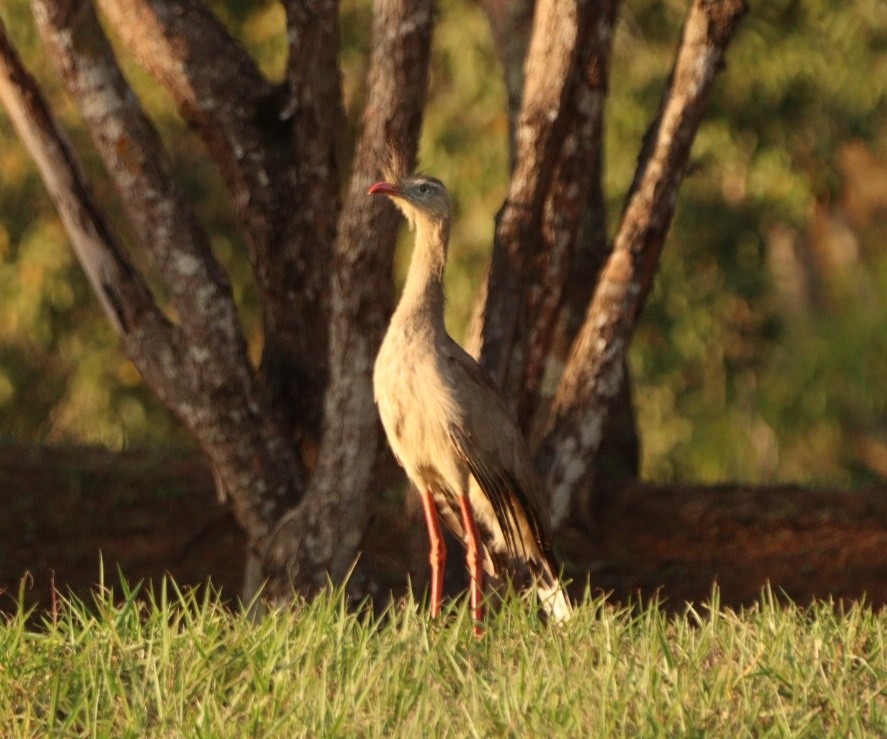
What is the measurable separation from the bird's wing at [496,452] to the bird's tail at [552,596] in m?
0.12

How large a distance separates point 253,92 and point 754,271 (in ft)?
27.8

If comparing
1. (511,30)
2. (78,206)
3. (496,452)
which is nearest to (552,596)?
(496,452)

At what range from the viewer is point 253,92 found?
24.7ft

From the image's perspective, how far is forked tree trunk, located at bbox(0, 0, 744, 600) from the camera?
701 cm

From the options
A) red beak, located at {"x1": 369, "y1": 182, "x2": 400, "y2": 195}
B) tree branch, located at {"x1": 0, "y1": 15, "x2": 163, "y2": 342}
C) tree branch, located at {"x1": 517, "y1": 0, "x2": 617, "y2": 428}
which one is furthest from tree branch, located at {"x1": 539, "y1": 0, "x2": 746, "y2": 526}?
tree branch, located at {"x1": 0, "y1": 15, "x2": 163, "y2": 342}

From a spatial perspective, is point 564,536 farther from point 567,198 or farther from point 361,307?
point 361,307

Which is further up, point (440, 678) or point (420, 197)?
point (420, 197)

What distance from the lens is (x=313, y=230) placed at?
7.62 meters

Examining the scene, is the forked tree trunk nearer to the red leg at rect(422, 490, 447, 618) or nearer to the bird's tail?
the red leg at rect(422, 490, 447, 618)

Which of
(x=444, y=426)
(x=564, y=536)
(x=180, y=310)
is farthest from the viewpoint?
(x=564, y=536)

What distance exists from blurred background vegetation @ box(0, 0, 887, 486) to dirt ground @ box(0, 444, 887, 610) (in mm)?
1956

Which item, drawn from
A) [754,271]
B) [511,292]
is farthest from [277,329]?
[754,271]

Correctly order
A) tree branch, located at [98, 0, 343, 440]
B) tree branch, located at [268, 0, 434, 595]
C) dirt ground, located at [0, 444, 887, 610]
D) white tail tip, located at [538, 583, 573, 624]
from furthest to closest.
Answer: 1. dirt ground, located at [0, 444, 887, 610]
2. tree branch, located at [98, 0, 343, 440]
3. tree branch, located at [268, 0, 434, 595]
4. white tail tip, located at [538, 583, 573, 624]

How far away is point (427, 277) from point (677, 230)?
8.57m
